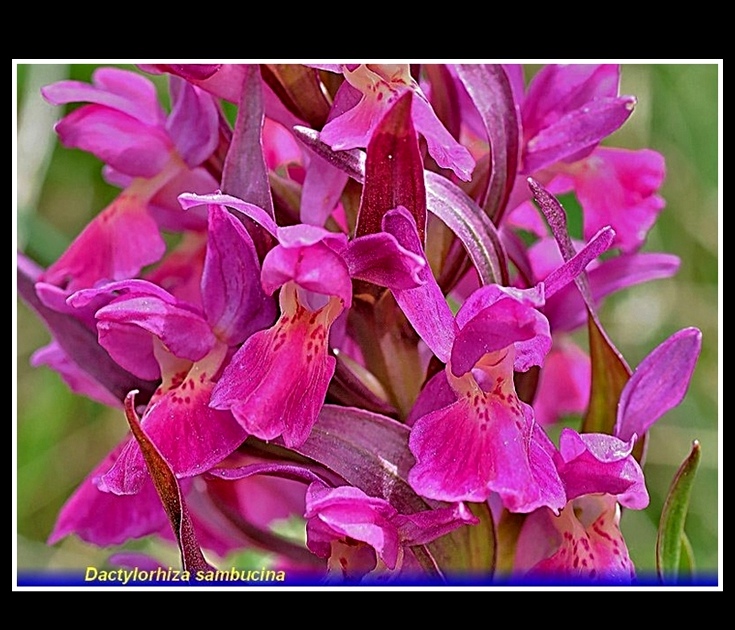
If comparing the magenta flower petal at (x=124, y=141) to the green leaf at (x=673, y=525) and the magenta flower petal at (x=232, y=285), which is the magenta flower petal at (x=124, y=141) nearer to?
the magenta flower petal at (x=232, y=285)

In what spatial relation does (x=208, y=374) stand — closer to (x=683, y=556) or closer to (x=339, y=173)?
(x=339, y=173)

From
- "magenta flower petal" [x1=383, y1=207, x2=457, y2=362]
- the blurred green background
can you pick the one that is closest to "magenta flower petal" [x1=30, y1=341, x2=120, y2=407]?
"magenta flower petal" [x1=383, y1=207, x2=457, y2=362]

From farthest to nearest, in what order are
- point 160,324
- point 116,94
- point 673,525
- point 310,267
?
point 116,94
point 673,525
point 160,324
point 310,267

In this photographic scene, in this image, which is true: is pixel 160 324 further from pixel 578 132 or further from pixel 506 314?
pixel 578 132

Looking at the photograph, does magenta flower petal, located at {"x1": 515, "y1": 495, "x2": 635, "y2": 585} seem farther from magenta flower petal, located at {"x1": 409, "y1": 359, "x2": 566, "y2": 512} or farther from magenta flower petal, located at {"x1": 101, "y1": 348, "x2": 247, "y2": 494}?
magenta flower petal, located at {"x1": 101, "y1": 348, "x2": 247, "y2": 494}

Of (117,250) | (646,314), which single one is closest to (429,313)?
(117,250)

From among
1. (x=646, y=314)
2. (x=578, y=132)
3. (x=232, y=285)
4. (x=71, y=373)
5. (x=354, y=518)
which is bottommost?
(x=646, y=314)
